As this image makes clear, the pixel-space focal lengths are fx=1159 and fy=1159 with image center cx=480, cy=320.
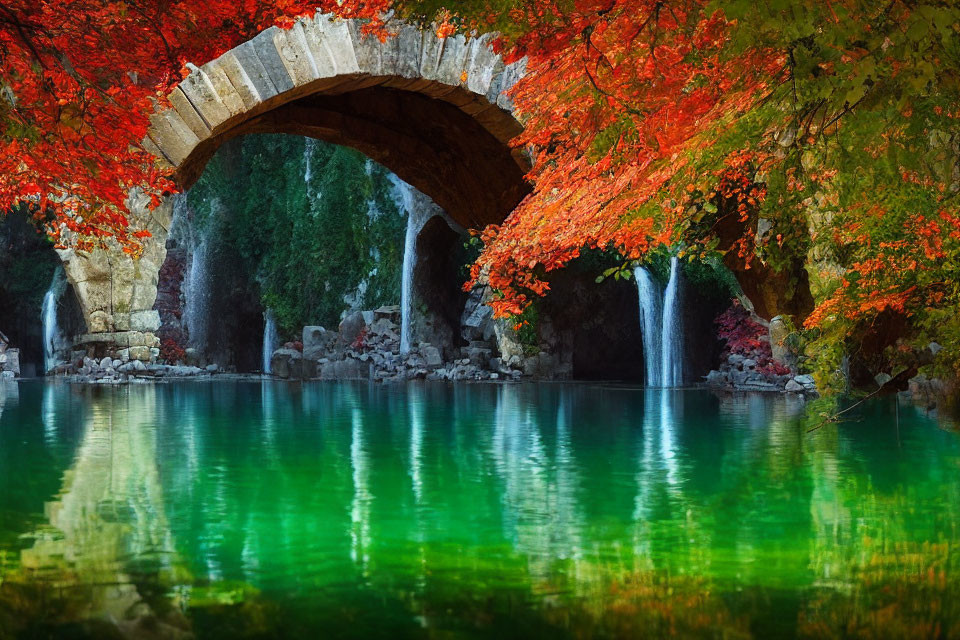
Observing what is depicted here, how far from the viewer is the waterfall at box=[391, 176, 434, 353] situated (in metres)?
24.6

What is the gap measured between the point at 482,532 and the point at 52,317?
90.7 feet

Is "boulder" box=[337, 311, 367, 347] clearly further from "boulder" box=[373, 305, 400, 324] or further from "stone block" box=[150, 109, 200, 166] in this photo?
"stone block" box=[150, 109, 200, 166]

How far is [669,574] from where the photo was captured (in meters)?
4.15

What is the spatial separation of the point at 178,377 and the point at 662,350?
9.49 meters

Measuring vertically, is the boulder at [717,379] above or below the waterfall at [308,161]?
below

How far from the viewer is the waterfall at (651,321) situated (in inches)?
880

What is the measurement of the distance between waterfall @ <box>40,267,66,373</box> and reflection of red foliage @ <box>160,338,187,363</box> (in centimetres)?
304

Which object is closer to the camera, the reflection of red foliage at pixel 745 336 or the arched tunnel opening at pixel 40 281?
the reflection of red foliage at pixel 745 336

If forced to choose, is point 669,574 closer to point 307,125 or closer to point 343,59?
point 343,59

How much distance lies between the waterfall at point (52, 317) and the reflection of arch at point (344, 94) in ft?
58.4

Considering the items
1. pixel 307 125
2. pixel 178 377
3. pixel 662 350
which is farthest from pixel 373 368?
pixel 307 125

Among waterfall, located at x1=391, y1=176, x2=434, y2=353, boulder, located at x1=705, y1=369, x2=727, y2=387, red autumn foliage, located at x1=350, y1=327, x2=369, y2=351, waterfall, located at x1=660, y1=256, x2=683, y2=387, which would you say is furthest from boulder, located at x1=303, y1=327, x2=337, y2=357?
boulder, located at x1=705, y1=369, x2=727, y2=387

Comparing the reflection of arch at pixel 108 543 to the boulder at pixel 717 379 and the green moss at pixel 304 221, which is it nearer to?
the boulder at pixel 717 379

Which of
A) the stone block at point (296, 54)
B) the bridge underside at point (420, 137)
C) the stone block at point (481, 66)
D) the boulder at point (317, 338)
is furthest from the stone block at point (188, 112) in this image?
the boulder at point (317, 338)
